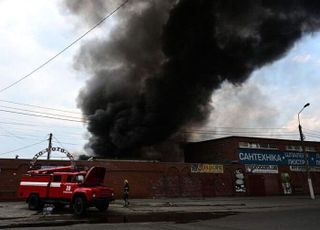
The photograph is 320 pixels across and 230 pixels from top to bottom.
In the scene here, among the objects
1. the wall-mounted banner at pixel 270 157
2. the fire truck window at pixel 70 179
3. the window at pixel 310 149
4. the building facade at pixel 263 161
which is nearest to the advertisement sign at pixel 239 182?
the building facade at pixel 263 161

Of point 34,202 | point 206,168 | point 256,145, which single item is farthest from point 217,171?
point 34,202

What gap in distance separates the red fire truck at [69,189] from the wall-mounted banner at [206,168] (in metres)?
20.5

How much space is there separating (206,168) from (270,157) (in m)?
10.6

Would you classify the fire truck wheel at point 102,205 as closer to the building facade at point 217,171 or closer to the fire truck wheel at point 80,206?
the fire truck wheel at point 80,206

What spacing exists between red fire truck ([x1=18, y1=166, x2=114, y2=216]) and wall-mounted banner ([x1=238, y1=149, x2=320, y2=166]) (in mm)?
27625

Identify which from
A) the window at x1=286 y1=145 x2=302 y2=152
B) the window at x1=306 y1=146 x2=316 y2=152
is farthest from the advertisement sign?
the window at x1=306 y1=146 x2=316 y2=152

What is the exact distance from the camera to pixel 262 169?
48719 mm

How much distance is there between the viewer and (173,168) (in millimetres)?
41656

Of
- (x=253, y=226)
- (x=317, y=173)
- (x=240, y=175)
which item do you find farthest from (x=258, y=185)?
(x=253, y=226)

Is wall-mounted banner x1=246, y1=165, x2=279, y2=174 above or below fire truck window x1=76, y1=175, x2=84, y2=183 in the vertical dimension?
above

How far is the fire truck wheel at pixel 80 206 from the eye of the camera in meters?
21.3

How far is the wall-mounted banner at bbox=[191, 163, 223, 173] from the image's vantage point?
4312 centimetres

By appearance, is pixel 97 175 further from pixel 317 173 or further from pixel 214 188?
pixel 317 173

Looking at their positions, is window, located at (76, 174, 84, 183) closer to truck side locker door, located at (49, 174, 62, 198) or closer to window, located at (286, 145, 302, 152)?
truck side locker door, located at (49, 174, 62, 198)
